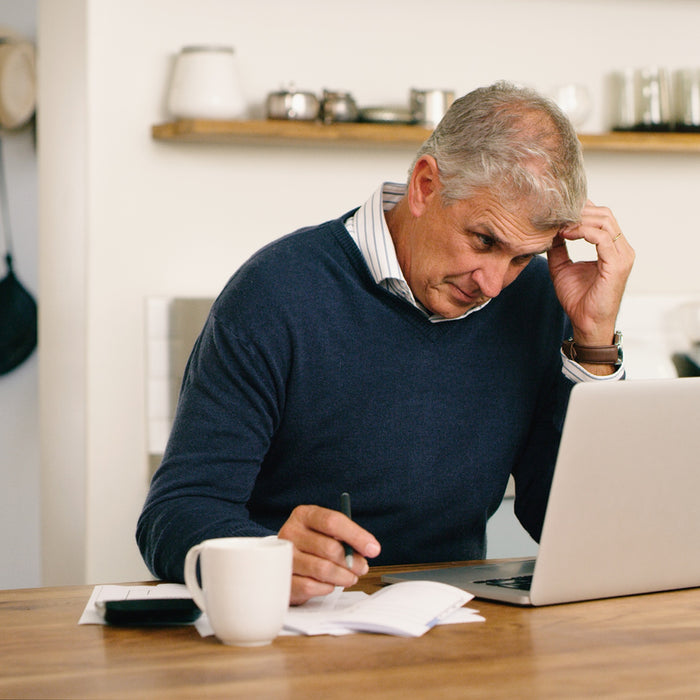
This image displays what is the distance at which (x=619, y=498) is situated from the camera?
3.66 feet

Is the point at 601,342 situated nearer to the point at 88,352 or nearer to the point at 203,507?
the point at 203,507

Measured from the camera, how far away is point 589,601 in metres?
1.15

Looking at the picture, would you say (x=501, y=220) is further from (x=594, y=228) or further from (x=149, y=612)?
(x=149, y=612)

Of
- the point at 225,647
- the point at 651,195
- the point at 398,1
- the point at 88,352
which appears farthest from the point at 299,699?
the point at 651,195

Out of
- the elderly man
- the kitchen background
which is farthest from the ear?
the kitchen background

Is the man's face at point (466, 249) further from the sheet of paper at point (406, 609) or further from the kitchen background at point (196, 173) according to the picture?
the kitchen background at point (196, 173)

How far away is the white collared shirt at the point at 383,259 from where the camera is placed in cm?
158

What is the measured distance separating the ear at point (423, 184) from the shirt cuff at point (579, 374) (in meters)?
0.33

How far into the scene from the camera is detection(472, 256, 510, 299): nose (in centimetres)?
150

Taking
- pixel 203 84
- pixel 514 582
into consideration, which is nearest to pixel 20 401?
pixel 203 84

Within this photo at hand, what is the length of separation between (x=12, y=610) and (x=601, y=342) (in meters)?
0.96

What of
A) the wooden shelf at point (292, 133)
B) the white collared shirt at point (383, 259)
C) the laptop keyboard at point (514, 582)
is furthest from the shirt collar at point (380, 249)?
the wooden shelf at point (292, 133)

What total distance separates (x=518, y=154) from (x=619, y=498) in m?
0.52

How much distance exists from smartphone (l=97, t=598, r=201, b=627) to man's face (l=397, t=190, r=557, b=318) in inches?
27.2
